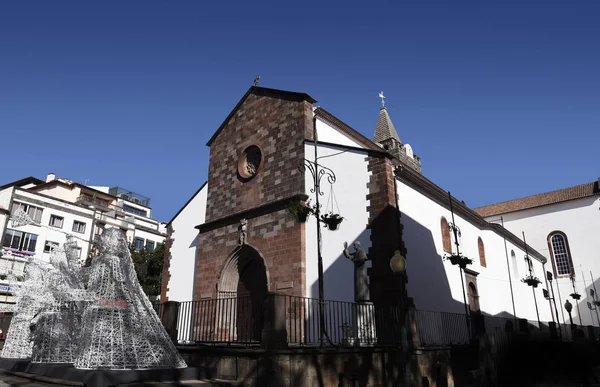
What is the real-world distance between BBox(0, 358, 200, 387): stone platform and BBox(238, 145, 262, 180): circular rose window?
10493 millimetres

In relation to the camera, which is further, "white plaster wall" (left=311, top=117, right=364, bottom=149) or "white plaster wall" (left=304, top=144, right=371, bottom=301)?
"white plaster wall" (left=311, top=117, right=364, bottom=149)

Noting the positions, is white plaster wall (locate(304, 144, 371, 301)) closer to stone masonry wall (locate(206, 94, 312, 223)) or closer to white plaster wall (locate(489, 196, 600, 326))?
stone masonry wall (locate(206, 94, 312, 223))

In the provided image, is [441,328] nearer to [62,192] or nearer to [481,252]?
[481,252]

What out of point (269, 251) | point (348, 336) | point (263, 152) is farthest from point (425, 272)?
point (263, 152)

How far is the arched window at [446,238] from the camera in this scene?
706 inches

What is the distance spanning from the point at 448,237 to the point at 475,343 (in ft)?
18.9

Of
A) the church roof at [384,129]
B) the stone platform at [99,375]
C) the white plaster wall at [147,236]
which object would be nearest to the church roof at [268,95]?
the stone platform at [99,375]

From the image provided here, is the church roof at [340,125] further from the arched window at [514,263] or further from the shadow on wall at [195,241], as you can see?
the arched window at [514,263]

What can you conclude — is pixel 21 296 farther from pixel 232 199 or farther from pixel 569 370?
pixel 569 370

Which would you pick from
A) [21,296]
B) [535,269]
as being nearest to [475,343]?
[21,296]

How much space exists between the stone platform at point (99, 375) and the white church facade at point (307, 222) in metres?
6.28

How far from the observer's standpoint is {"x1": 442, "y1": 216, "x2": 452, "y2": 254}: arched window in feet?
58.9

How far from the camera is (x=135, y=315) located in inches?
334

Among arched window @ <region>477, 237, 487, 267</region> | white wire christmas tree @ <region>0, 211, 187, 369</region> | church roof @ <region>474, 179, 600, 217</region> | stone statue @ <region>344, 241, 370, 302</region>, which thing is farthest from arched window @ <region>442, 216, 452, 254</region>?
church roof @ <region>474, 179, 600, 217</region>
